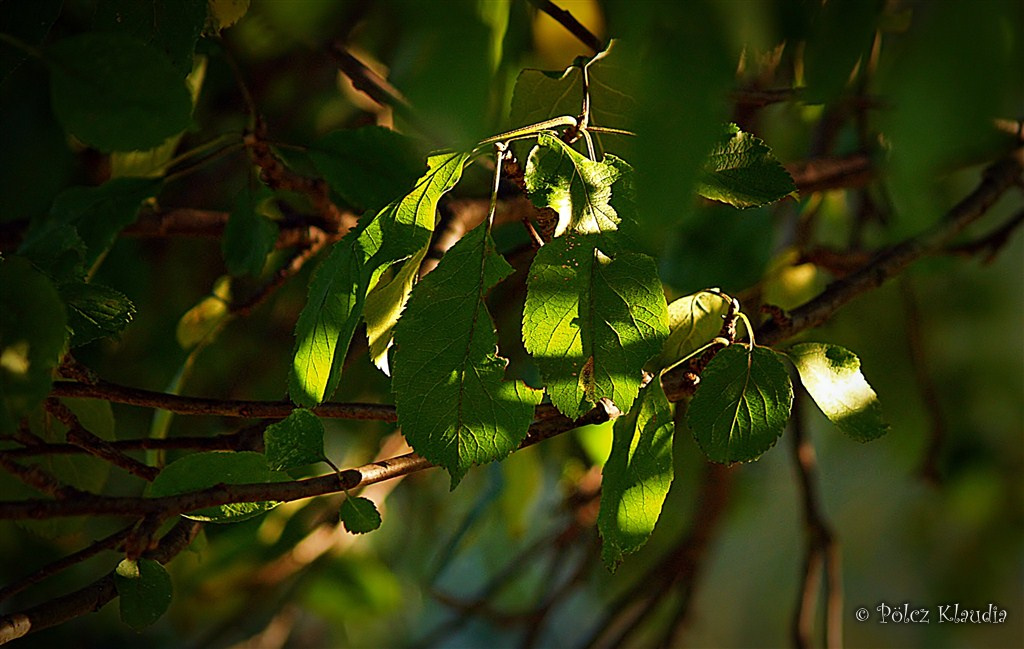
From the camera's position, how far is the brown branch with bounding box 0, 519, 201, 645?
22cm

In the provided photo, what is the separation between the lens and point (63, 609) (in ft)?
0.75

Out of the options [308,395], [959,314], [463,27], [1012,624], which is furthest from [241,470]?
[1012,624]

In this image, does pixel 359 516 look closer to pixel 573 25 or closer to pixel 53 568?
pixel 53 568

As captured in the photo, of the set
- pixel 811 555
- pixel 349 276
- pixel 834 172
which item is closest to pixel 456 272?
pixel 349 276

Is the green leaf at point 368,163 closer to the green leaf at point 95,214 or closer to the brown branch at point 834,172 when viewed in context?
the green leaf at point 95,214

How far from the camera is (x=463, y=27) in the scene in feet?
0.48

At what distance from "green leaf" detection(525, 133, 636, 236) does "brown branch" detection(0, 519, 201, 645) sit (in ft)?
0.48

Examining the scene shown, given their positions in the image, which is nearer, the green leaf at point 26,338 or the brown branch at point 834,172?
the green leaf at point 26,338

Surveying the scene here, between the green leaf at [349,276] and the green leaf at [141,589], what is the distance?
0.20 feet

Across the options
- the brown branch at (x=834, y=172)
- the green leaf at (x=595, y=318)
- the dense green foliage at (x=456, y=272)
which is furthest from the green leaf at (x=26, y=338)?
the brown branch at (x=834, y=172)

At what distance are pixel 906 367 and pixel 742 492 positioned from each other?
0.17 meters

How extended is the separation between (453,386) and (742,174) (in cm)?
10

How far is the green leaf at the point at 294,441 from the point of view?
23 centimetres

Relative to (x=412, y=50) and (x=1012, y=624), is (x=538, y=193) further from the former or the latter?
(x=1012, y=624)
